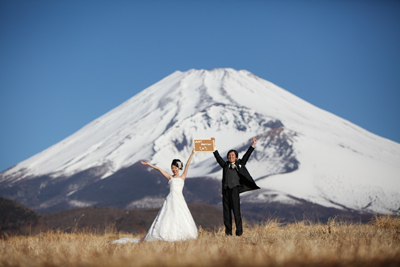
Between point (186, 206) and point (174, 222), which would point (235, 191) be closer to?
point (186, 206)

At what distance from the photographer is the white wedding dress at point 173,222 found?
791 cm

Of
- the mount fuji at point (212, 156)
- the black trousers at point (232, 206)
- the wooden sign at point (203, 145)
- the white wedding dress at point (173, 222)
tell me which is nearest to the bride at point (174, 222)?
the white wedding dress at point (173, 222)

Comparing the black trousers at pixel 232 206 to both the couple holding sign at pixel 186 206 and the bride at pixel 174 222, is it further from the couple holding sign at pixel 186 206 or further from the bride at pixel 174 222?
the bride at pixel 174 222

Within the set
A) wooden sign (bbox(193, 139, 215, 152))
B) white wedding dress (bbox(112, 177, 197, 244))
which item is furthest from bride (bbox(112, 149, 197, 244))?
wooden sign (bbox(193, 139, 215, 152))

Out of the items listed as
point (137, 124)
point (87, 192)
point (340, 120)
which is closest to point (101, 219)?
point (87, 192)

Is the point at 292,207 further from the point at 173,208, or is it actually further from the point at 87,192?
the point at 173,208

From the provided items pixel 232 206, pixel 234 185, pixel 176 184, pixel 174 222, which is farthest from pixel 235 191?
pixel 174 222

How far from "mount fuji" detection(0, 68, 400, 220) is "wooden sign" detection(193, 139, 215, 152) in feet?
193

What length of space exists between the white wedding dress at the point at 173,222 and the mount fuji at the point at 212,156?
5928 centimetres

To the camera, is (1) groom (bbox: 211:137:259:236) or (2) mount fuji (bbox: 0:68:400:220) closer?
(1) groom (bbox: 211:137:259:236)

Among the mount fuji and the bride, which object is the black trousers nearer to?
the bride

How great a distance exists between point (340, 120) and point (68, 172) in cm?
7828

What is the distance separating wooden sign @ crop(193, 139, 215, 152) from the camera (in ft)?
28.2

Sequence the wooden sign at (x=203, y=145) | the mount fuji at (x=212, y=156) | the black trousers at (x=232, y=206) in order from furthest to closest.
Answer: the mount fuji at (x=212, y=156)
the wooden sign at (x=203, y=145)
the black trousers at (x=232, y=206)
